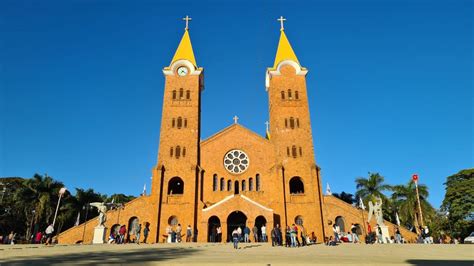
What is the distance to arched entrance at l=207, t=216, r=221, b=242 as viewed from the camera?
31328 millimetres

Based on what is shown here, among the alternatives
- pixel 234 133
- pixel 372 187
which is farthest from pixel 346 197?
pixel 234 133

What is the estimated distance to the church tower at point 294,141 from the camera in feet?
111

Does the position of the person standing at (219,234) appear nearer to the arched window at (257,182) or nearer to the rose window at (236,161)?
the arched window at (257,182)

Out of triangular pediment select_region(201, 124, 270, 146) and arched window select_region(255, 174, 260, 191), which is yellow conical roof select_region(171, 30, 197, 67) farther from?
arched window select_region(255, 174, 260, 191)

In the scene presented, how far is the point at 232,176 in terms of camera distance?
118 feet

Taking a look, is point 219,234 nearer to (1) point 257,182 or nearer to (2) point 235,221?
(2) point 235,221

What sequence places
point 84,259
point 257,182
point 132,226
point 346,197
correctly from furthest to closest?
point 346,197, point 257,182, point 132,226, point 84,259

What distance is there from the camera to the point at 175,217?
33.3 m

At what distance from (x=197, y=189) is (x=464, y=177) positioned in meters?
33.7

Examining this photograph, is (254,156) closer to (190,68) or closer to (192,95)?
(192,95)

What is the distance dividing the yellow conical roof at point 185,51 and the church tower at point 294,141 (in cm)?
1039

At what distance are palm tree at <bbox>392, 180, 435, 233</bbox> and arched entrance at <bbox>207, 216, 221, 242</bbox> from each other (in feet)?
86.7

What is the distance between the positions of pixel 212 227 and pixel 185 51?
2308 centimetres

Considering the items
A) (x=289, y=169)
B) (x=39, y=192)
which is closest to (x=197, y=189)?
(x=289, y=169)
